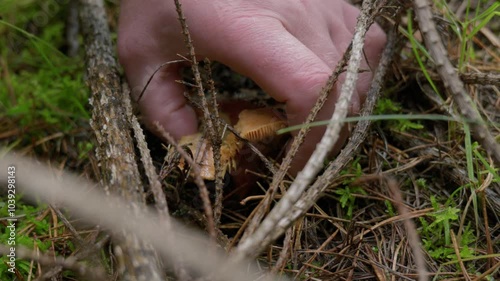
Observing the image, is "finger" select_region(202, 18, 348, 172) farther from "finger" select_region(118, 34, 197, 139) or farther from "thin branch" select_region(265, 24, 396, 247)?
"finger" select_region(118, 34, 197, 139)

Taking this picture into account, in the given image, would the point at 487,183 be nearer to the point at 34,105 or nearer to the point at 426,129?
the point at 426,129

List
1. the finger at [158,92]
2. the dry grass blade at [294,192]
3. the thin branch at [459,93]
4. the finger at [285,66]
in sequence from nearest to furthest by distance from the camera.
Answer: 1. the dry grass blade at [294,192]
2. the thin branch at [459,93]
3. the finger at [285,66]
4. the finger at [158,92]

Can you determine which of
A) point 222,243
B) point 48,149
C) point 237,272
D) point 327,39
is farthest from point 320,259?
point 48,149

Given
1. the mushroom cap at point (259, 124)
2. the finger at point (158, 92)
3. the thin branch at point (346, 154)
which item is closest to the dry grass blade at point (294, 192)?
the thin branch at point (346, 154)

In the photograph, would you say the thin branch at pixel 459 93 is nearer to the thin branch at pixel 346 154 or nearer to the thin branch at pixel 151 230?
the thin branch at pixel 346 154

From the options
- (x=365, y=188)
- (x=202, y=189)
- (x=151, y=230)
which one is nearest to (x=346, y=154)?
(x=365, y=188)

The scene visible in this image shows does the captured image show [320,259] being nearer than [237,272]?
No

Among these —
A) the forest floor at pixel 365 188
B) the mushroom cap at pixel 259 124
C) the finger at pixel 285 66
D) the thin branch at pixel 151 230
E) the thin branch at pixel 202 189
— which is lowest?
the forest floor at pixel 365 188

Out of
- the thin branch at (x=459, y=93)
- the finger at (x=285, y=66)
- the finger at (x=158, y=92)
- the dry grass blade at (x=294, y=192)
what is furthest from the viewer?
the finger at (x=158, y=92)

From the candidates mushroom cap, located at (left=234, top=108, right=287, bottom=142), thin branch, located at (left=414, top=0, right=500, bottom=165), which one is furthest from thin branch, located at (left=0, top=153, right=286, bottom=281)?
thin branch, located at (left=414, top=0, right=500, bottom=165)
